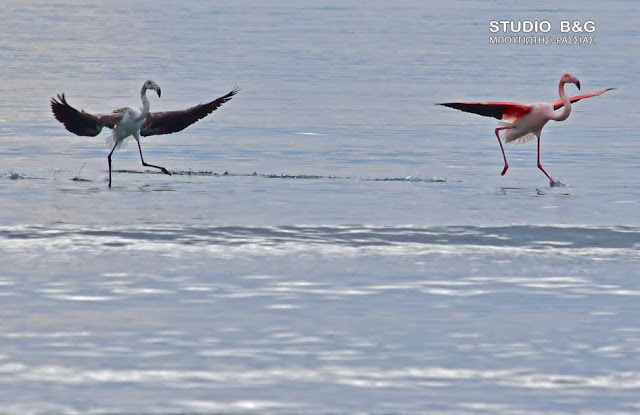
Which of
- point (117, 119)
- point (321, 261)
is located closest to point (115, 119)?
point (117, 119)

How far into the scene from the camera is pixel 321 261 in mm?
13188

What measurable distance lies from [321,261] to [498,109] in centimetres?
759

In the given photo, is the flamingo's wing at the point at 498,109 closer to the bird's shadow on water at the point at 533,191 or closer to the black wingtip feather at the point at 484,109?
the black wingtip feather at the point at 484,109

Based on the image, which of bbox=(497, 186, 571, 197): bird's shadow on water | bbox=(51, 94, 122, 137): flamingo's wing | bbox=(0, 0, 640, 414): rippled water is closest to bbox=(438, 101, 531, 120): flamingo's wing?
bbox=(0, 0, 640, 414): rippled water

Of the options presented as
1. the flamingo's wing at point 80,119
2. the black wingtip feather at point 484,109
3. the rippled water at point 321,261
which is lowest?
the rippled water at point 321,261

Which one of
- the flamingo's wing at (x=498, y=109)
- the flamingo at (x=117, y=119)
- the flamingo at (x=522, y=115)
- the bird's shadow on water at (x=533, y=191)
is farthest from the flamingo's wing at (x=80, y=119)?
the bird's shadow on water at (x=533, y=191)

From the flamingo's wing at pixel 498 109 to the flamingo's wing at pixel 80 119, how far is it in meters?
4.18

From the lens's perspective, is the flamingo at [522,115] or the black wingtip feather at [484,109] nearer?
the black wingtip feather at [484,109]

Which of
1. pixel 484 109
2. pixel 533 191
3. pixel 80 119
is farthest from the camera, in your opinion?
pixel 484 109

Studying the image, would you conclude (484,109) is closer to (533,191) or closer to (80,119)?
(533,191)

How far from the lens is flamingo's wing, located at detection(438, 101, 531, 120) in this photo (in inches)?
777

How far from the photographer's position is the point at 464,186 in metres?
18.4

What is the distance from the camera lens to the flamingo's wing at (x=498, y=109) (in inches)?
777

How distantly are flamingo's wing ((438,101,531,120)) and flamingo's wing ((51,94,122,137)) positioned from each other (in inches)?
165
